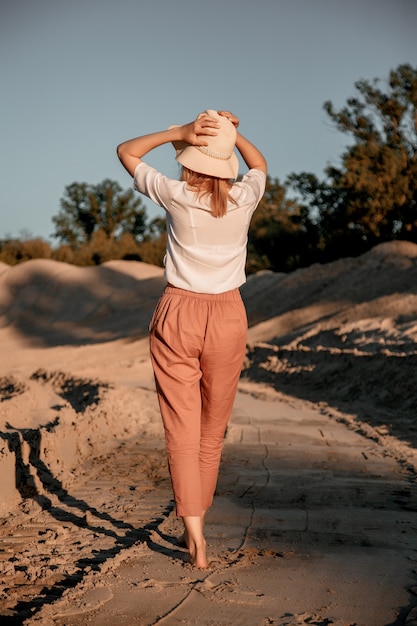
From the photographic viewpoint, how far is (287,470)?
6.62m

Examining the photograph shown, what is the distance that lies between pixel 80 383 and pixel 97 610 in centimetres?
1305

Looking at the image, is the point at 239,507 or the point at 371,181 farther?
the point at 371,181

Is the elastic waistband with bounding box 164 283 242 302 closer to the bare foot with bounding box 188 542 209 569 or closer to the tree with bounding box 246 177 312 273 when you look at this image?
the bare foot with bounding box 188 542 209 569

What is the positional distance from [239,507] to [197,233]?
6.14 ft

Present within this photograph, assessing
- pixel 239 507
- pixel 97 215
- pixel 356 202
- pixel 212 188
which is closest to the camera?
pixel 212 188

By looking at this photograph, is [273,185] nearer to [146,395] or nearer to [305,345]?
[305,345]

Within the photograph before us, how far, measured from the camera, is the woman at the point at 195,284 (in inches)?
157

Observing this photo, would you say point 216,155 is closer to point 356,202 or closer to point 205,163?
point 205,163

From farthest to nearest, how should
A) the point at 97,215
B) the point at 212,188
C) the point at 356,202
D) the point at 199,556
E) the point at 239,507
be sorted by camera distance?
the point at 97,215 → the point at 356,202 → the point at 239,507 → the point at 212,188 → the point at 199,556

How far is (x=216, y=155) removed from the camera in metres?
3.98

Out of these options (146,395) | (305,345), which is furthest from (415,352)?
(305,345)

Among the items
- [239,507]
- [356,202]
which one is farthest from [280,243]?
[239,507]

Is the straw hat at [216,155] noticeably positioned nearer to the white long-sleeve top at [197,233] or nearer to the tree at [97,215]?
the white long-sleeve top at [197,233]

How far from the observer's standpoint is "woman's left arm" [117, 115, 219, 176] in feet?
13.2
